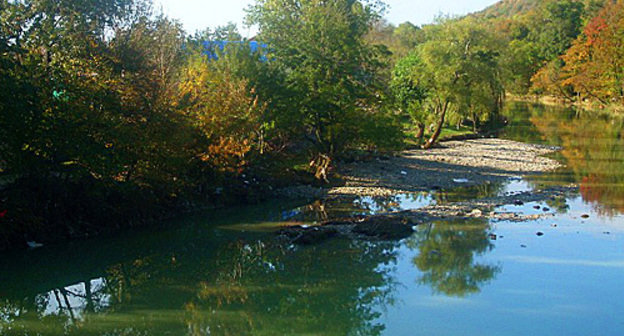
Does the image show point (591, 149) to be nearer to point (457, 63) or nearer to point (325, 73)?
point (457, 63)

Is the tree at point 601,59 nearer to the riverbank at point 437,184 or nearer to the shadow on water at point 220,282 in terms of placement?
the riverbank at point 437,184

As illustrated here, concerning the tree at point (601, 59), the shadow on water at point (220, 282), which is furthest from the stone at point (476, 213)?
the tree at point (601, 59)

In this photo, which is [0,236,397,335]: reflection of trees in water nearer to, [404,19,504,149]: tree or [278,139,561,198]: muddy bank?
[278,139,561,198]: muddy bank

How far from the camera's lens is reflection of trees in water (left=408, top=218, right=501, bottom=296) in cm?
1329

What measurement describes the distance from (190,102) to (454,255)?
10.1 metres

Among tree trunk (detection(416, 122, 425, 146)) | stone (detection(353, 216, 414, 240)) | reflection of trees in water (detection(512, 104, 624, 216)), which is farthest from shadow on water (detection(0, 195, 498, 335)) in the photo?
tree trunk (detection(416, 122, 425, 146))

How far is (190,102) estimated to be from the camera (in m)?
19.5

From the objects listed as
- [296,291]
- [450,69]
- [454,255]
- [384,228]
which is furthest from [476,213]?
[450,69]

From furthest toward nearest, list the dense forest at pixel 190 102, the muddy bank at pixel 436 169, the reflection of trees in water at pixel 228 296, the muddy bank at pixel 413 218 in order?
the muddy bank at pixel 436 169 → the muddy bank at pixel 413 218 → the dense forest at pixel 190 102 → the reflection of trees in water at pixel 228 296

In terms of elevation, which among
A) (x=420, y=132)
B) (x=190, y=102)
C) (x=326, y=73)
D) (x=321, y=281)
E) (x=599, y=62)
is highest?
(x=599, y=62)

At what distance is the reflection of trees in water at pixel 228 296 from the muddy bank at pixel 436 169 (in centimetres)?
793

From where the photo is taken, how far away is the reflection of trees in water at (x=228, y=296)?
35.5 feet

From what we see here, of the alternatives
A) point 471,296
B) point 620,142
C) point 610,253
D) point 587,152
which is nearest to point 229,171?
point 471,296

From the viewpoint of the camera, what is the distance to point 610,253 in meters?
15.2
